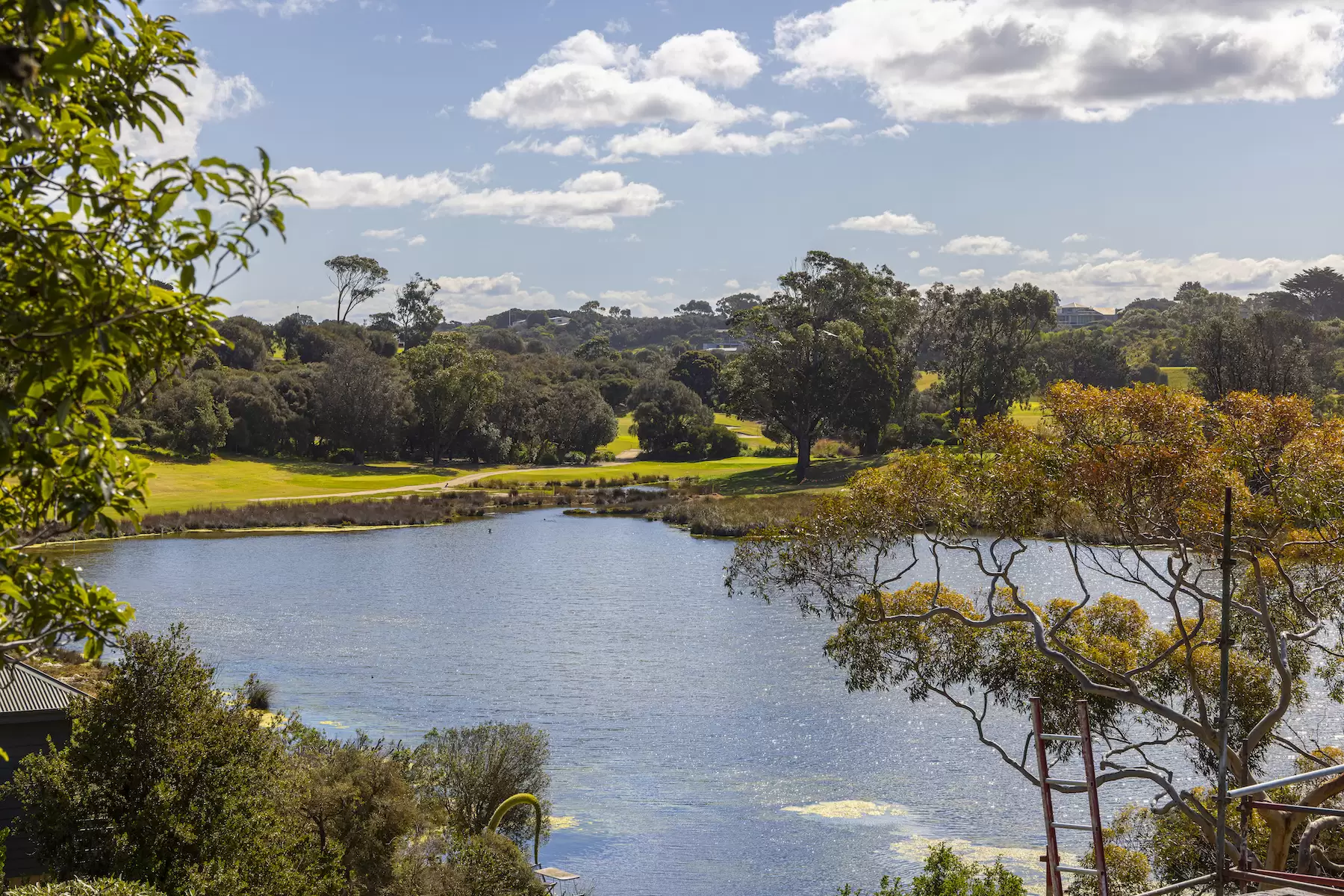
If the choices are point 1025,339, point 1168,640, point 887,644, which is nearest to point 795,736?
point 887,644

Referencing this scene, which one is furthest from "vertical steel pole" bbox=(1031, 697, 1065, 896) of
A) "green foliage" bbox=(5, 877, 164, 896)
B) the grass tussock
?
the grass tussock

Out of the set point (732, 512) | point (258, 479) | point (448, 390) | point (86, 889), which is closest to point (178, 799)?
point (86, 889)

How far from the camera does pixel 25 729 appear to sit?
1386 cm

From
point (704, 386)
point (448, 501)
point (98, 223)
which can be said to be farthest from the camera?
point (704, 386)

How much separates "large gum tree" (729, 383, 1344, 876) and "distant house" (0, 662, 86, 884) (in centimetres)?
1066

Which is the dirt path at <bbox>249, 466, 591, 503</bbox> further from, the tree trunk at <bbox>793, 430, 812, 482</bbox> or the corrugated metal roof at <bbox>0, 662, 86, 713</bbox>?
the corrugated metal roof at <bbox>0, 662, 86, 713</bbox>

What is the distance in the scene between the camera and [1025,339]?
3310 inches

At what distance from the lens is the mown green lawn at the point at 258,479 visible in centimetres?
7275

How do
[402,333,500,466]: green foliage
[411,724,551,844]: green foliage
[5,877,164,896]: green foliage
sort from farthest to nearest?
[402,333,500,466]: green foliage
[411,724,551,844]: green foliage
[5,877,164,896]: green foliage

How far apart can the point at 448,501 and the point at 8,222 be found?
69.7 metres

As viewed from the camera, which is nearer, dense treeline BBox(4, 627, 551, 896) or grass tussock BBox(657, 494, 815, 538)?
dense treeline BBox(4, 627, 551, 896)

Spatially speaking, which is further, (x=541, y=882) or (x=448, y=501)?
(x=448, y=501)

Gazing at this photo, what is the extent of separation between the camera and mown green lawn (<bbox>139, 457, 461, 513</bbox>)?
7275 cm

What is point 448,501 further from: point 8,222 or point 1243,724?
point 8,222
